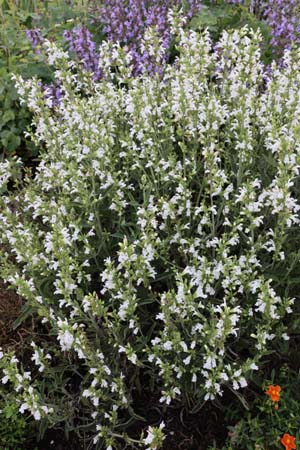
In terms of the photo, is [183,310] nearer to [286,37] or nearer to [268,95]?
[268,95]

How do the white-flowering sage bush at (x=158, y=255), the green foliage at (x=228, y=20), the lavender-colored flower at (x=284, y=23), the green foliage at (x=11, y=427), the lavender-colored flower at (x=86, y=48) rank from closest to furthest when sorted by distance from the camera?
the white-flowering sage bush at (x=158, y=255), the green foliage at (x=11, y=427), the lavender-colored flower at (x=86, y=48), the lavender-colored flower at (x=284, y=23), the green foliage at (x=228, y=20)

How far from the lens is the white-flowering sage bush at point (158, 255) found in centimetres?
220

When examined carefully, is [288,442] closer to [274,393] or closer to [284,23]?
[274,393]

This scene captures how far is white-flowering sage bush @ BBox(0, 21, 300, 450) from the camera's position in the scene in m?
2.20

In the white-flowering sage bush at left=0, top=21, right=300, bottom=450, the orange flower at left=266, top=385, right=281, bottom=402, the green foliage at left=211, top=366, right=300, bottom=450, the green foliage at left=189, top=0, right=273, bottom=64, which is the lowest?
the green foliage at left=211, top=366, right=300, bottom=450

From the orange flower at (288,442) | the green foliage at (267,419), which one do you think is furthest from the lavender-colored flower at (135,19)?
the orange flower at (288,442)

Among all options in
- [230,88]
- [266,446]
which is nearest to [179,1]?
[230,88]

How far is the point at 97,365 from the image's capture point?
7.38ft

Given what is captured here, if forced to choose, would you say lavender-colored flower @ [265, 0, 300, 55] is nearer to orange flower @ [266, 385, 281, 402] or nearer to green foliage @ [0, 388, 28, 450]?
orange flower @ [266, 385, 281, 402]

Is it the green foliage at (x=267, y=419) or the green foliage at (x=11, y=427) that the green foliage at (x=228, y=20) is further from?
the green foliage at (x=11, y=427)

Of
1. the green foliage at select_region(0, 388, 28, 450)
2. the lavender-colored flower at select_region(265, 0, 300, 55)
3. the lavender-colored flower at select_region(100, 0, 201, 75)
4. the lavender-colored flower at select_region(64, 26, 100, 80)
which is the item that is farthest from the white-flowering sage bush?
the lavender-colored flower at select_region(265, 0, 300, 55)

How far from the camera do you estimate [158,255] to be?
2350 mm

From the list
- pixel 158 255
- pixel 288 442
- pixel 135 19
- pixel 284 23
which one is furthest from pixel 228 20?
pixel 288 442

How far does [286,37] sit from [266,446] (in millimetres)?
3379
